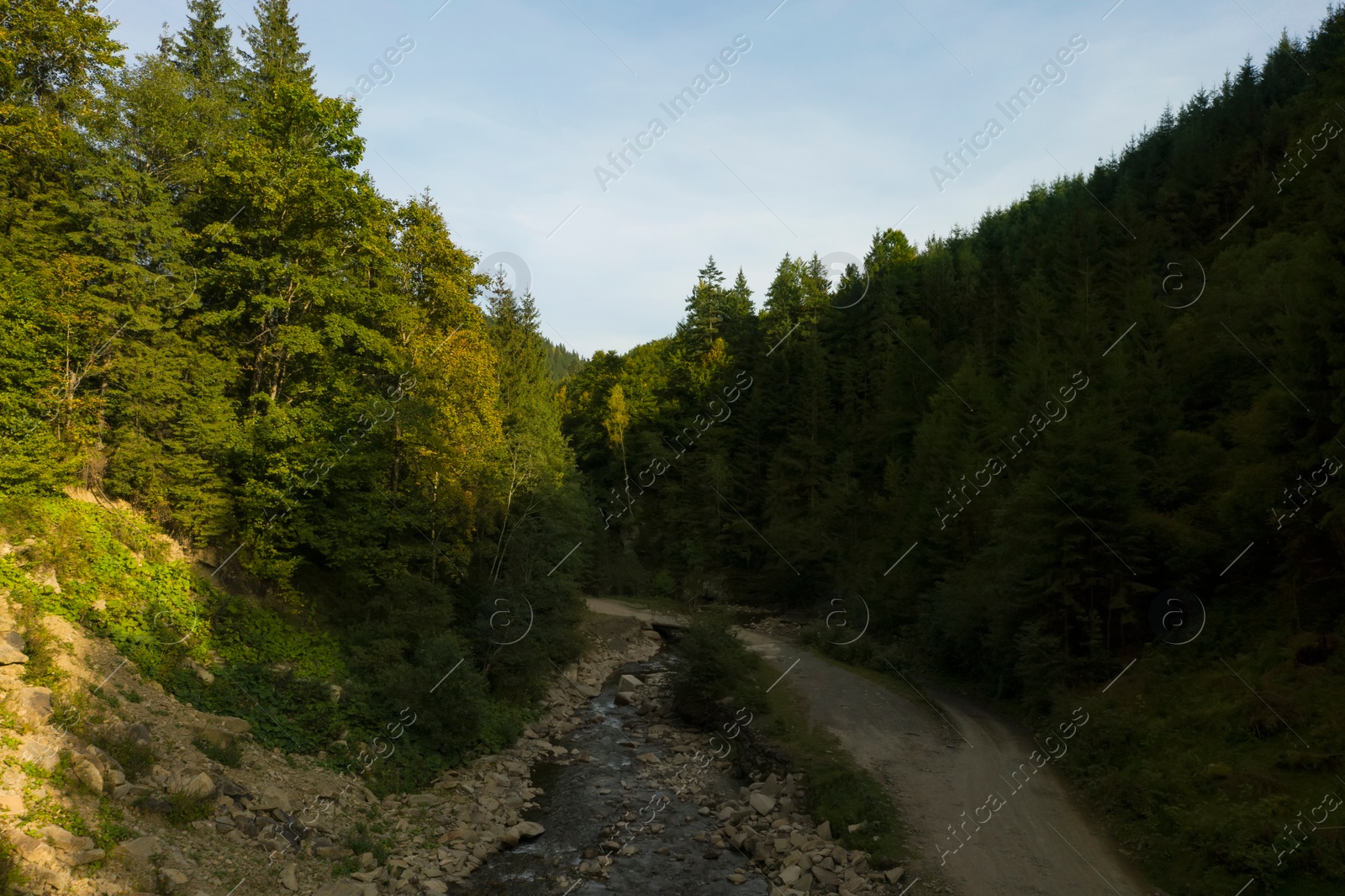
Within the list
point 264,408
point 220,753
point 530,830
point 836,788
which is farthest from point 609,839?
point 264,408

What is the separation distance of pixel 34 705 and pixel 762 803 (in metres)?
15.8

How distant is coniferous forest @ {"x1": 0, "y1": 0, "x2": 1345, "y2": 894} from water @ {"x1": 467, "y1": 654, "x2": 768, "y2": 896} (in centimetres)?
334

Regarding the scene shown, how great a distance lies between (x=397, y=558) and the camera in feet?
77.0

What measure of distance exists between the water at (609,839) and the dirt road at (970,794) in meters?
4.15

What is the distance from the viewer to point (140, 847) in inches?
420

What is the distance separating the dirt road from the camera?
45.4 feet

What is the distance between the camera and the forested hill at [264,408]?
17047 mm

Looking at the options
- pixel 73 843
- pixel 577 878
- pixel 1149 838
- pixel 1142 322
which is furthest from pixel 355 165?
pixel 1142 322

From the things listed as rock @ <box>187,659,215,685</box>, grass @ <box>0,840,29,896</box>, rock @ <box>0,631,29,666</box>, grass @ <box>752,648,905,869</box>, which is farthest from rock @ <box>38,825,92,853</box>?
grass @ <box>752,648,905,869</box>

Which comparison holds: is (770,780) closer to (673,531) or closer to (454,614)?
(454,614)

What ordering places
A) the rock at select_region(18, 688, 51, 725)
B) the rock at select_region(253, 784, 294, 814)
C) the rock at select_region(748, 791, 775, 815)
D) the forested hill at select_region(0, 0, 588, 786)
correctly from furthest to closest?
1. the rock at select_region(748, 791, 775, 815)
2. the forested hill at select_region(0, 0, 588, 786)
3. the rock at select_region(253, 784, 294, 814)
4. the rock at select_region(18, 688, 51, 725)

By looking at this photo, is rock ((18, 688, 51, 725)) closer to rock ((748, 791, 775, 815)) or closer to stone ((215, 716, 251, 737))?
stone ((215, 716, 251, 737))

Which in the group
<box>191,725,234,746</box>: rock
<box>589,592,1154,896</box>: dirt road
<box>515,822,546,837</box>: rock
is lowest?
<box>589,592,1154,896</box>: dirt road

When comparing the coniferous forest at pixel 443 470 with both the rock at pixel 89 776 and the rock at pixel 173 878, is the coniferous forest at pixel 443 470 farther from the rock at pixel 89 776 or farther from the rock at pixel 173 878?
the rock at pixel 173 878
